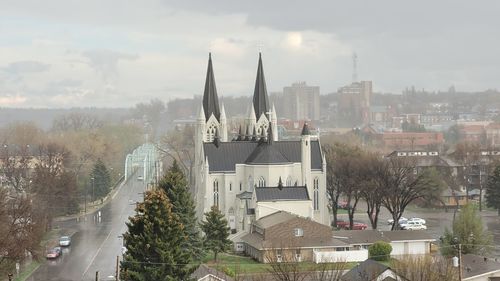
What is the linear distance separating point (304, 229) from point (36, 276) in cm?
1514

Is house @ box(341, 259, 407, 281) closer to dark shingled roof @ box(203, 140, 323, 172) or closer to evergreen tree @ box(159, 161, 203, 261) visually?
evergreen tree @ box(159, 161, 203, 261)

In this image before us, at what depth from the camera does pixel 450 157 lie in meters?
111

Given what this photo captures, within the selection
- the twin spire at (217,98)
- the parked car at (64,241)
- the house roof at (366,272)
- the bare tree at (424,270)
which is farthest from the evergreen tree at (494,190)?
the bare tree at (424,270)

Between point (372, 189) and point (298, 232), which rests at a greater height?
point (372, 189)

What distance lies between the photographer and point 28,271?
159 ft

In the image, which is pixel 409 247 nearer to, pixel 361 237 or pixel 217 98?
pixel 361 237

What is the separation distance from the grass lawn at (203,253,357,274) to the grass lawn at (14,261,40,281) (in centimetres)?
940

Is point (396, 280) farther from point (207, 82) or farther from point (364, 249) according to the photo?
point (207, 82)

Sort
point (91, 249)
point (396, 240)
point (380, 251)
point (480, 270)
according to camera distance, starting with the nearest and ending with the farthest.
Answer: point (480, 270), point (380, 251), point (396, 240), point (91, 249)

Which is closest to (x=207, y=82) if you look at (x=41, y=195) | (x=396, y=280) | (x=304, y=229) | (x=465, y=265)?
(x=41, y=195)

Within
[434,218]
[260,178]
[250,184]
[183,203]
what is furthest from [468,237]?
[434,218]

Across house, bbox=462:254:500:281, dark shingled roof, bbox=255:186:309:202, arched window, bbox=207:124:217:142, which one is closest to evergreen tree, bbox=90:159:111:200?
arched window, bbox=207:124:217:142

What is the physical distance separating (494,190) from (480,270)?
128 feet

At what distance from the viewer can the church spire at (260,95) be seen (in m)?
69.4
